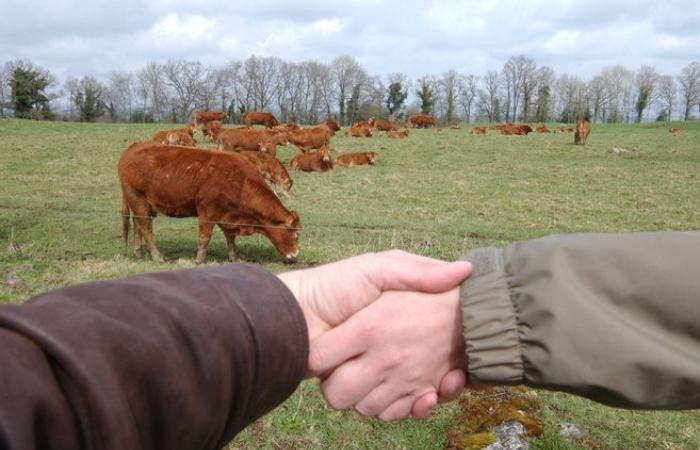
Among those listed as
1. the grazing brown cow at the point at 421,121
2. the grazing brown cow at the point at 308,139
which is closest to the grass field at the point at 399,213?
the grazing brown cow at the point at 308,139

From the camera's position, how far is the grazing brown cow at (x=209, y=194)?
11.1m

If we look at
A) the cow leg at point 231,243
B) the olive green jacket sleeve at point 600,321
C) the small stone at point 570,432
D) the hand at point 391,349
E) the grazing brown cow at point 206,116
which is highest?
the grazing brown cow at point 206,116

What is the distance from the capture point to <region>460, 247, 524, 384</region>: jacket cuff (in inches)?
66.2

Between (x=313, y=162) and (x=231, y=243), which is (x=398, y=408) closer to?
(x=231, y=243)

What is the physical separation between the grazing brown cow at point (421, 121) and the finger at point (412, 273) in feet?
175

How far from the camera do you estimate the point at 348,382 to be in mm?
1990

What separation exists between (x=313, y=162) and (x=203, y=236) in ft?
43.7

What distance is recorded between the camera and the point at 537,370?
1.65 meters

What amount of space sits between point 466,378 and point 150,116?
7774 centimetres

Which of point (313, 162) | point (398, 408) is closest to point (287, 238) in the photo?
point (398, 408)

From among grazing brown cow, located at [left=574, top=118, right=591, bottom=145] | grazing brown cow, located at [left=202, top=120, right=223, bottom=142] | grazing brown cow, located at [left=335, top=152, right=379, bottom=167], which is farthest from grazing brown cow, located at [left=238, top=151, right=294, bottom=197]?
grazing brown cow, located at [left=574, top=118, right=591, bottom=145]

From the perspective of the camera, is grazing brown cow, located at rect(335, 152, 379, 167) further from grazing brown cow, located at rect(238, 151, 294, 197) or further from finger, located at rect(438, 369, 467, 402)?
finger, located at rect(438, 369, 467, 402)

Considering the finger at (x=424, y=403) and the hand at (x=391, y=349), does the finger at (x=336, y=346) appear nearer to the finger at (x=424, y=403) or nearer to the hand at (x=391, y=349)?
the hand at (x=391, y=349)

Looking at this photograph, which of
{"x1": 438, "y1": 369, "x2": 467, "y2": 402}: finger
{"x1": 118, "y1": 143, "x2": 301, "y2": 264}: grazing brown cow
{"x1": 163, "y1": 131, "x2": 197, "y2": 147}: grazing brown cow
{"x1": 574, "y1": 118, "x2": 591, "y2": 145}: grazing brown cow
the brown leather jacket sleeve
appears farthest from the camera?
{"x1": 574, "y1": 118, "x2": 591, "y2": 145}: grazing brown cow
